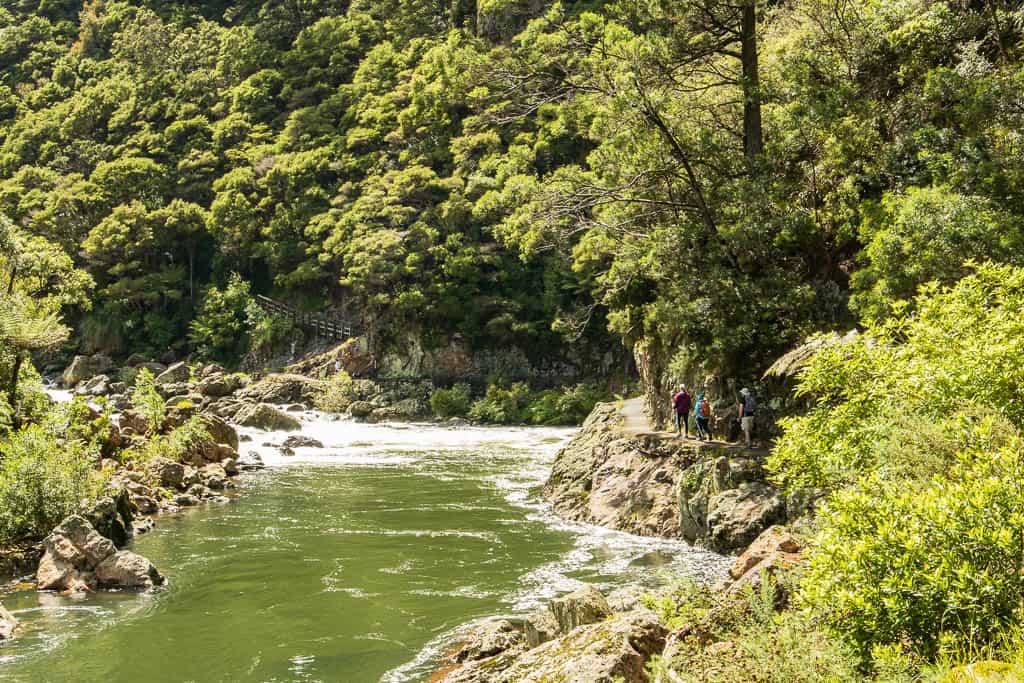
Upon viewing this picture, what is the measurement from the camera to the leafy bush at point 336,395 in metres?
44.3

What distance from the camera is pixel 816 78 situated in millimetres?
18938

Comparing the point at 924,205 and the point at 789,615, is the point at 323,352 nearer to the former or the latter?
the point at 924,205

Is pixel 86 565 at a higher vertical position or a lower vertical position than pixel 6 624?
higher

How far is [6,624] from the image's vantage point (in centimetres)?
1102

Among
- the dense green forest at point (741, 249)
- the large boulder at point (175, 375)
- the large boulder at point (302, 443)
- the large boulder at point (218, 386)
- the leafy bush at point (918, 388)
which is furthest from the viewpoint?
the large boulder at point (175, 375)

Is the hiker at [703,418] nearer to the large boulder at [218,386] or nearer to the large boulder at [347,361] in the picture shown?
the large boulder at [218,386]

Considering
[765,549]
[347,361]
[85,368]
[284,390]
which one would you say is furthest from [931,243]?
[85,368]

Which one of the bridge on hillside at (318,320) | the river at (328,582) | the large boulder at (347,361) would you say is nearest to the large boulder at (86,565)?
the river at (328,582)

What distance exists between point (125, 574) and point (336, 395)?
3195 centimetres

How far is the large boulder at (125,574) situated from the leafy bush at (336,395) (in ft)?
99.9

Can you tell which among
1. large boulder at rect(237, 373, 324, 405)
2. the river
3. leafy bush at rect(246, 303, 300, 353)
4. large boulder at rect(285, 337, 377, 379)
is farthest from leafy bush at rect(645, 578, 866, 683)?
leafy bush at rect(246, 303, 300, 353)

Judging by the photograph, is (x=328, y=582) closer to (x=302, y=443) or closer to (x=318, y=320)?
(x=302, y=443)

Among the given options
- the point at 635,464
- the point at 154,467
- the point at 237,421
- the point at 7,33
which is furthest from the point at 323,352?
the point at 7,33

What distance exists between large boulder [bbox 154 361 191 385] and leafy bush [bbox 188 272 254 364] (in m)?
5.85
